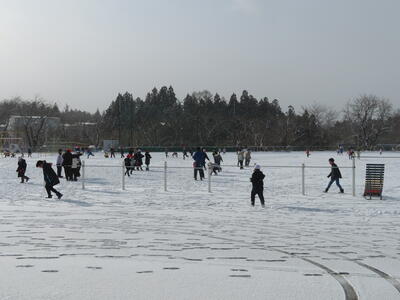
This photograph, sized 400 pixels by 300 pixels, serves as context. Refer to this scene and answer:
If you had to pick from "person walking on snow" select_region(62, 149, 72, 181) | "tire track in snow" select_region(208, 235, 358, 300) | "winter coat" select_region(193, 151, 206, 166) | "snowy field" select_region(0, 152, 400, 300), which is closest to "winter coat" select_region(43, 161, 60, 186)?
"snowy field" select_region(0, 152, 400, 300)

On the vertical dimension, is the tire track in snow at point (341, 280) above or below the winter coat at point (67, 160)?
below

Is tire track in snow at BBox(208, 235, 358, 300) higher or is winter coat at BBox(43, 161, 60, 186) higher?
winter coat at BBox(43, 161, 60, 186)

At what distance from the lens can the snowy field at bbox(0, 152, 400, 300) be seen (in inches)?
247

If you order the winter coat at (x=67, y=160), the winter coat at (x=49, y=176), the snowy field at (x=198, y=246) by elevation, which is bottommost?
the snowy field at (x=198, y=246)

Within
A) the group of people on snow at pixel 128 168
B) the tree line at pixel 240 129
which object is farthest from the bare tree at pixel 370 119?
the group of people on snow at pixel 128 168

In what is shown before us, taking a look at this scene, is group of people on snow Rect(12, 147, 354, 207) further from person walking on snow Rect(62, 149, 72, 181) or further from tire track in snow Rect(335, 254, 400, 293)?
tire track in snow Rect(335, 254, 400, 293)

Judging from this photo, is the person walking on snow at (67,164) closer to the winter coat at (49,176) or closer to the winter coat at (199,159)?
the winter coat at (199,159)

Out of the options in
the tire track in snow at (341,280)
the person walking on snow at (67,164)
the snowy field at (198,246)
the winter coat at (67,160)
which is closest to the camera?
the tire track in snow at (341,280)

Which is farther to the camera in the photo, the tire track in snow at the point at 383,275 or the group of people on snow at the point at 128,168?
the group of people on snow at the point at 128,168

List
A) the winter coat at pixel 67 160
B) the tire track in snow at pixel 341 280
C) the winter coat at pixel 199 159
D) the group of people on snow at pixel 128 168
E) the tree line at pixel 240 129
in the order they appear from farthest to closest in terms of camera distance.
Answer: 1. the tree line at pixel 240 129
2. the winter coat at pixel 199 159
3. the winter coat at pixel 67 160
4. the group of people on snow at pixel 128 168
5. the tire track in snow at pixel 341 280

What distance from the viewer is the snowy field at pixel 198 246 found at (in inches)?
247

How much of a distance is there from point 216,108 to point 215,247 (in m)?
137

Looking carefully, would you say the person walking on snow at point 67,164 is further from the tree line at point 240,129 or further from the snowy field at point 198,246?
the tree line at point 240,129

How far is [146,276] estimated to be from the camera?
688 centimetres
